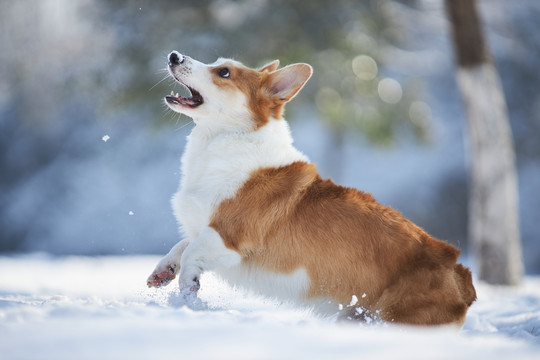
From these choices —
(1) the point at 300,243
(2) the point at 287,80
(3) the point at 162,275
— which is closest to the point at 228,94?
(2) the point at 287,80

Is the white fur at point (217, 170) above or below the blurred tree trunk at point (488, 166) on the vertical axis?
below

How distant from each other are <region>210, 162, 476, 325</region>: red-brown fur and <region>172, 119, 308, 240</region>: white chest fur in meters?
0.09

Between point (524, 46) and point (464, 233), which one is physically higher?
point (524, 46)

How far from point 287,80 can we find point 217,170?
74 centimetres

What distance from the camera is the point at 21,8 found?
986cm

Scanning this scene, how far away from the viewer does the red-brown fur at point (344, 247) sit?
115 inches

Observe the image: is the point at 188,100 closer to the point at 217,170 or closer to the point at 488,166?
the point at 217,170

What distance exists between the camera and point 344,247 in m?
3.04

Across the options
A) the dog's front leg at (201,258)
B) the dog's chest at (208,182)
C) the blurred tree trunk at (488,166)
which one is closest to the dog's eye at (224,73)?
the dog's chest at (208,182)

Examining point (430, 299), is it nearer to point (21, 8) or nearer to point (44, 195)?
point (21, 8)

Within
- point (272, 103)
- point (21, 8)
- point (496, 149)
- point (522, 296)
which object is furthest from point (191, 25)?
point (522, 296)

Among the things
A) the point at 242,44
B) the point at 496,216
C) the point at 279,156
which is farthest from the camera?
the point at 242,44

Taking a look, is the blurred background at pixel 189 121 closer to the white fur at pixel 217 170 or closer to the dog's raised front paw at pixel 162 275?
the white fur at pixel 217 170

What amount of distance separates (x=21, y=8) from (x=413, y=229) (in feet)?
29.7
